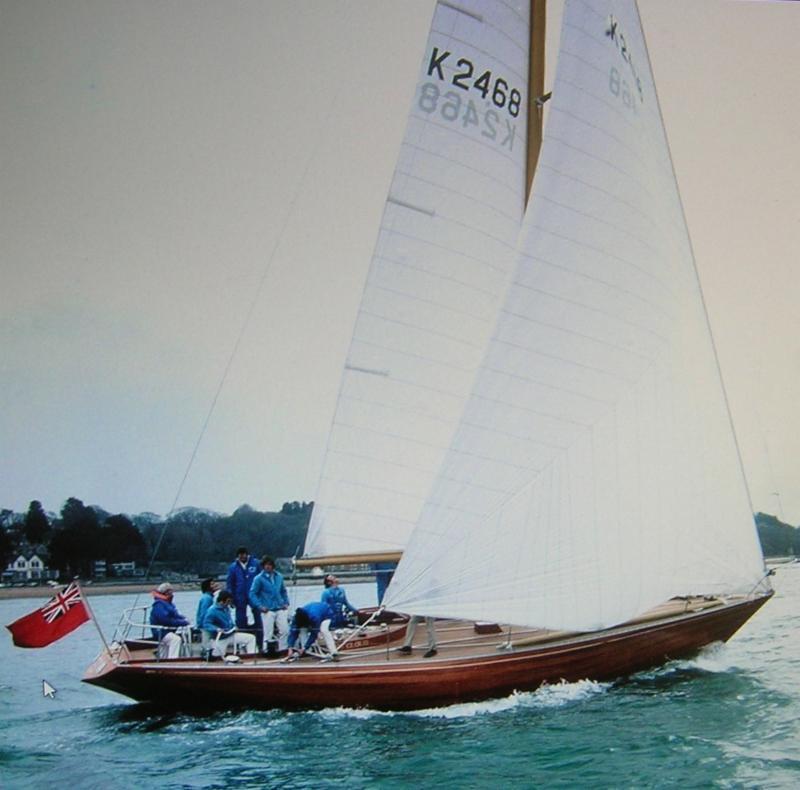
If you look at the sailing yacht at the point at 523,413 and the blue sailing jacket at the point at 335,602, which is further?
the blue sailing jacket at the point at 335,602

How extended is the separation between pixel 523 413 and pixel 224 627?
350 cm

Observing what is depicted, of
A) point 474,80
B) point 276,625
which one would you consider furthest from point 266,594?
point 474,80

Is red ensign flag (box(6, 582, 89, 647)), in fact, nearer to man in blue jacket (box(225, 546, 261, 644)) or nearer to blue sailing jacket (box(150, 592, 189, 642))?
blue sailing jacket (box(150, 592, 189, 642))

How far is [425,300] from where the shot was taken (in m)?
8.64

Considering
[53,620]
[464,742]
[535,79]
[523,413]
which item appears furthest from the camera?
[535,79]

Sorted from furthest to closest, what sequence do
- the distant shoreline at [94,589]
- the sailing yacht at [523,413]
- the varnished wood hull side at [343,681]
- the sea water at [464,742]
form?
the distant shoreline at [94,589], the sailing yacht at [523,413], the varnished wood hull side at [343,681], the sea water at [464,742]

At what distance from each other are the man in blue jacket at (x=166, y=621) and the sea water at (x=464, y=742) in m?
0.58

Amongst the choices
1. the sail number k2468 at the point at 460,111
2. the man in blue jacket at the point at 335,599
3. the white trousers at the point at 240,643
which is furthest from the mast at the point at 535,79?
the white trousers at the point at 240,643

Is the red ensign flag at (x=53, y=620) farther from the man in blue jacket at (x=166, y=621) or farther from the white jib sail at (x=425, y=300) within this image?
the white jib sail at (x=425, y=300)

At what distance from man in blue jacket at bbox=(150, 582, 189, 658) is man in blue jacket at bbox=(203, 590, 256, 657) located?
1.08ft

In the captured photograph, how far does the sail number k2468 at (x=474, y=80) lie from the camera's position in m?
8.98

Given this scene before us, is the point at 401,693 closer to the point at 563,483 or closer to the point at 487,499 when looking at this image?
the point at 487,499

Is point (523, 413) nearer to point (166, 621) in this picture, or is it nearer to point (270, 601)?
point (270, 601)

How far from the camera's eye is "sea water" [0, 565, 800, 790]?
5723mm
